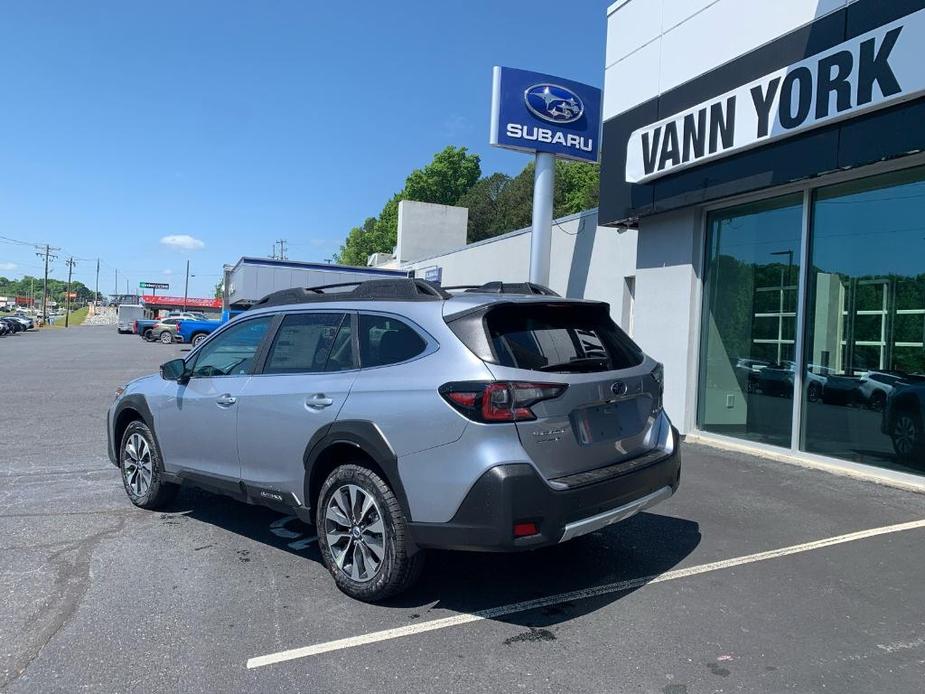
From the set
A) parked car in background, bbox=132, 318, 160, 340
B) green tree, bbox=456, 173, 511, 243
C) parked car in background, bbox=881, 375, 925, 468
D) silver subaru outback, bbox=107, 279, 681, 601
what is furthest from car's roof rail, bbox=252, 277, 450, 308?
green tree, bbox=456, 173, 511, 243

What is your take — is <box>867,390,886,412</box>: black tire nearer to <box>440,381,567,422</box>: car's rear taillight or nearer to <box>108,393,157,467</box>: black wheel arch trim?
<box>440,381,567,422</box>: car's rear taillight

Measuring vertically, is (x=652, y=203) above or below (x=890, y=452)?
above

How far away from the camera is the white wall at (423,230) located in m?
32.3

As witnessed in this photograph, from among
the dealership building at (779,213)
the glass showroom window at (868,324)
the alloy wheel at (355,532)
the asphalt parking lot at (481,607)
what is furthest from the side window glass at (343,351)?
the glass showroom window at (868,324)

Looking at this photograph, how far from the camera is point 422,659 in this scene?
3385 millimetres

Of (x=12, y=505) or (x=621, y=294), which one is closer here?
(x=12, y=505)

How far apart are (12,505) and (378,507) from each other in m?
3.97

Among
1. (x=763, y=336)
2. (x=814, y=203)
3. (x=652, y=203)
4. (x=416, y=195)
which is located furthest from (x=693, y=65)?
(x=416, y=195)

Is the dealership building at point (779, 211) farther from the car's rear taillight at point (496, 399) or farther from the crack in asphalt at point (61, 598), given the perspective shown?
the crack in asphalt at point (61, 598)

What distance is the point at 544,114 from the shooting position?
13.1 m

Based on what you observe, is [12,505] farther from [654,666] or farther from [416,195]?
[416,195]

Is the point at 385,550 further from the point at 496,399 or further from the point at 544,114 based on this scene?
the point at 544,114

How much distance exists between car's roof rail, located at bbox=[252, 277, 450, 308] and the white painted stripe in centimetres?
182

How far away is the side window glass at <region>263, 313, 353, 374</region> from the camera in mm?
4430
